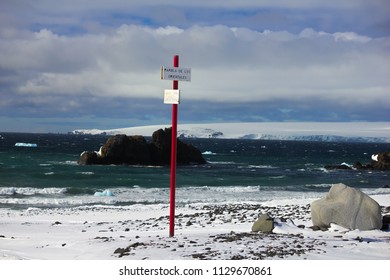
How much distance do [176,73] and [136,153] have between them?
52991 mm

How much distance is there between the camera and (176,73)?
10.9m

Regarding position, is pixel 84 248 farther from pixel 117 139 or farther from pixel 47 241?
pixel 117 139

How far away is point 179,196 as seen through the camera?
106 ft

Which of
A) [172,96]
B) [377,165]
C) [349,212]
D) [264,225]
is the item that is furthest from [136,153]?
[172,96]

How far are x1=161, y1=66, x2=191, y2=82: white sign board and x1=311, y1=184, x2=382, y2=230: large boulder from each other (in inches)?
238

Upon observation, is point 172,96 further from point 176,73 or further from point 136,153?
point 136,153

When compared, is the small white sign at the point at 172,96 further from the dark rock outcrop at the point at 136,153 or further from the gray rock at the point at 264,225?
the dark rock outcrop at the point at 136,153

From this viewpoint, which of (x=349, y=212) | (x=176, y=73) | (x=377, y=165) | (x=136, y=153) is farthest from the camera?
(x=377, y=165)

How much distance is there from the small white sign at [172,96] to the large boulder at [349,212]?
5.93 meters

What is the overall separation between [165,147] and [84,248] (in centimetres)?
5417

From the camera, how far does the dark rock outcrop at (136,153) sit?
204 feet

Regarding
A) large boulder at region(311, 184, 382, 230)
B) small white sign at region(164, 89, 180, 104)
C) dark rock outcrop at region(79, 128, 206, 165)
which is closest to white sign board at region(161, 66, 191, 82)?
small white sign at region(164, 89, 180, 104)

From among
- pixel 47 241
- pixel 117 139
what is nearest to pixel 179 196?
pixel 47 241

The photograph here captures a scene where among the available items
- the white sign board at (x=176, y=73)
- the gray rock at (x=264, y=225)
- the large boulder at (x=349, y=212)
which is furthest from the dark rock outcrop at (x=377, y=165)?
the white sign board at (x=176, y=73)
